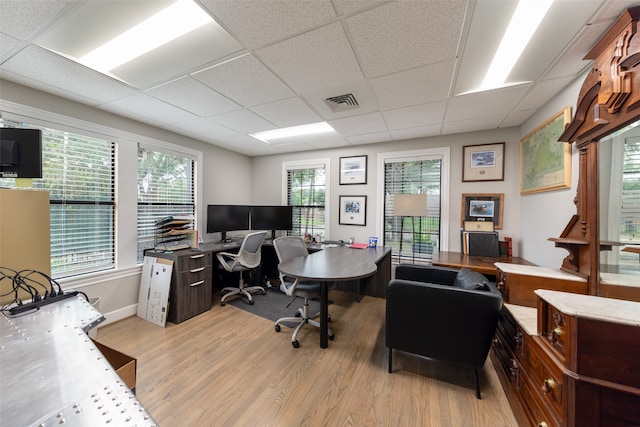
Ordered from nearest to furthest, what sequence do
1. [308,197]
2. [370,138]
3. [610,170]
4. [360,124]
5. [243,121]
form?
1. [610,170]
2. [243,121]
3. [360,124]
4. [370,138]
5. [308,197]

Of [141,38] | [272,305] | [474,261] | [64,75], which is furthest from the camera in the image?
[272,305]

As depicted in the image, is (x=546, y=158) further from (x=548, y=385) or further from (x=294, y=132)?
(x=294, y=132)

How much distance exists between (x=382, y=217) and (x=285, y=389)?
9.07 ft

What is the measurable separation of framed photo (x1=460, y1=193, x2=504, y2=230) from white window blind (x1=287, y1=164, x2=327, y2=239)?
2205 mm

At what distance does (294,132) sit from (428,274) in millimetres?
2515

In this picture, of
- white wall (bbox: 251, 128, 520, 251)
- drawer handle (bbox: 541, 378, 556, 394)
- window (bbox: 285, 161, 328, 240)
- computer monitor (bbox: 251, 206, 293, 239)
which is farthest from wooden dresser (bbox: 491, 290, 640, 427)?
computer monitor (bbox: 251, 206, 293, 239)

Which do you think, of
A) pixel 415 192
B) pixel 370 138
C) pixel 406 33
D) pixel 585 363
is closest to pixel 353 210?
pixel 415 192

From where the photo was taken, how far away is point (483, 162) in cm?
322

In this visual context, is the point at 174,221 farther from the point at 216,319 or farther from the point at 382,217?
the point at 382,217

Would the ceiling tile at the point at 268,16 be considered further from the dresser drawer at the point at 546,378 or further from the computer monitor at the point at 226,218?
the computer monitor at the point at 226,218

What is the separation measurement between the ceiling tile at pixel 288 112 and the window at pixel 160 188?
5.45ft

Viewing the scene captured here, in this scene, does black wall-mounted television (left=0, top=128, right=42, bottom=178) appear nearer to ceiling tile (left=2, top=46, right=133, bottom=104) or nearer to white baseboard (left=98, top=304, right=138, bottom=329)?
ceiling tile (left=2, top=46, right=133, bottom=104)

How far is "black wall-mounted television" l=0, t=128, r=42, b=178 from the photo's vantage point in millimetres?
1448

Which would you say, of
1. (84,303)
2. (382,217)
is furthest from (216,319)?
(382,217)
